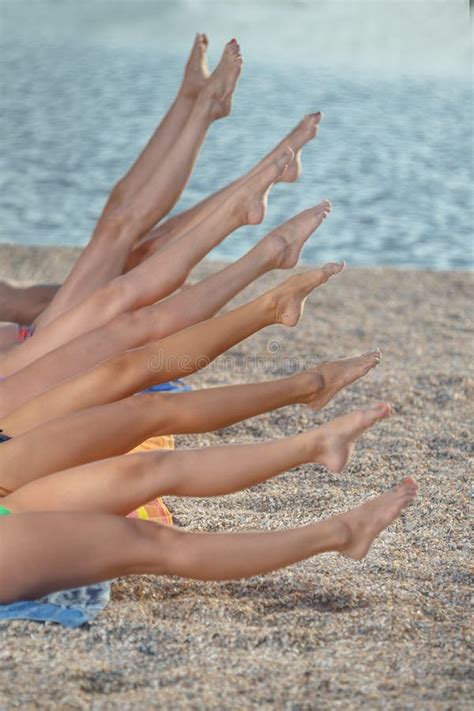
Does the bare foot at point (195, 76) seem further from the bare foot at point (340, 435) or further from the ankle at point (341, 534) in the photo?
the ankle at point (341, 534)

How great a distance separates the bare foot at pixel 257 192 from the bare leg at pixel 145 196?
418 millimetres

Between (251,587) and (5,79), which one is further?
(5,79)

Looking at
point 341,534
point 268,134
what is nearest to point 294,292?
point 341,534

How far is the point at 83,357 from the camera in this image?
252cm

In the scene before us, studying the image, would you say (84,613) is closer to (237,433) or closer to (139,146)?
(237,433)

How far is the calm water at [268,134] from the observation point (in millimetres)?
8211

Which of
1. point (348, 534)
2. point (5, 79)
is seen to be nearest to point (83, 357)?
point (348, 534)

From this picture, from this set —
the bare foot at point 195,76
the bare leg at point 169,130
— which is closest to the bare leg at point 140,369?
the bare leg at point 169,130

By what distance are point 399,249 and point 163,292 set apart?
16.9 ft

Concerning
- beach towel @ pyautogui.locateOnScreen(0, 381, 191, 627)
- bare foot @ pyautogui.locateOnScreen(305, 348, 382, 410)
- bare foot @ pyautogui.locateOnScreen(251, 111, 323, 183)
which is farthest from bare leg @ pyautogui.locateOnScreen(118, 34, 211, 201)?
beach towel @ pyautogui.locateOnScreen(0, 381, 191, 627)

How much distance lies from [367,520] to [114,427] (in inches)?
19.3

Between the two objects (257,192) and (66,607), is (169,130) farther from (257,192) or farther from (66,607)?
(66,607)

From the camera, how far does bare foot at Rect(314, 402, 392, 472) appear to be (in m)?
1.98

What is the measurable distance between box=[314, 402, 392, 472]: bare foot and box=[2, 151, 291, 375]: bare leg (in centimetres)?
85
